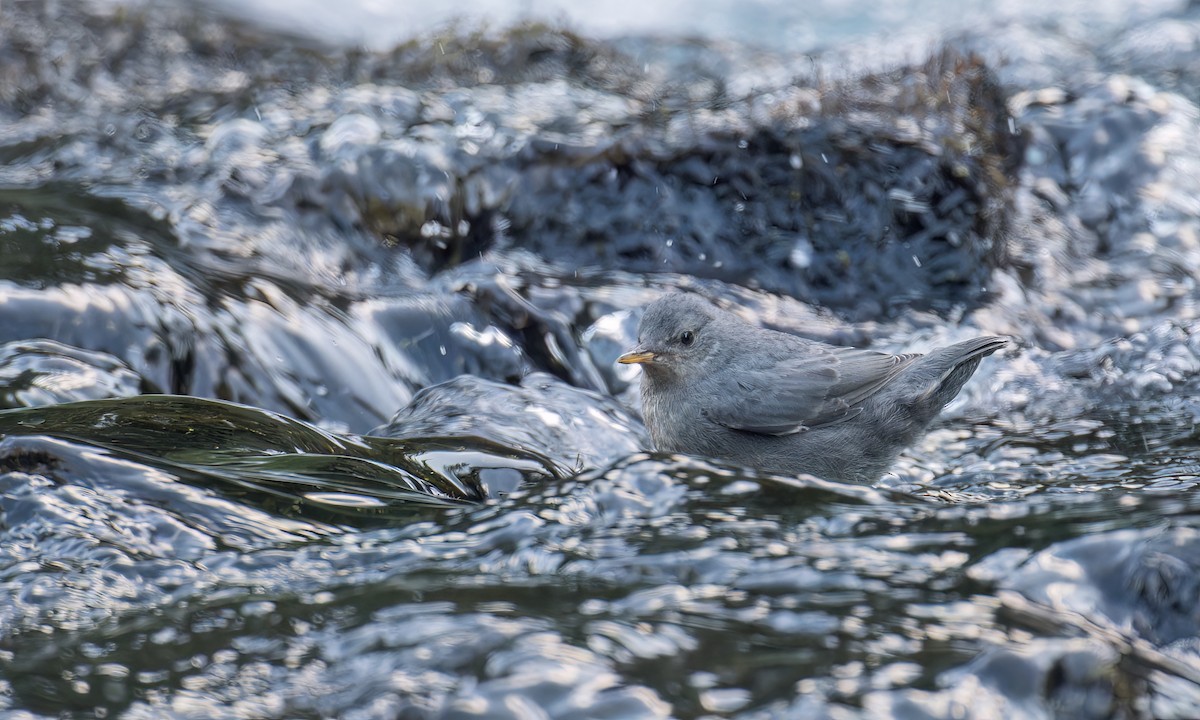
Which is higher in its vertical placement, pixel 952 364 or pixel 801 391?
pixel 952 364

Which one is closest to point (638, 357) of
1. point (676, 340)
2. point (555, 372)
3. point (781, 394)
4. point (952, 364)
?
point (676, 340)

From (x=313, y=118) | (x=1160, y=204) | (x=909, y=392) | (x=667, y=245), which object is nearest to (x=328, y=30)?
(x=313, y=118)

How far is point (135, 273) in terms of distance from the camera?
5.49 meters

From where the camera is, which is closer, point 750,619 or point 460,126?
point 750,619

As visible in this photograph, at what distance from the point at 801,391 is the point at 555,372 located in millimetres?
1717

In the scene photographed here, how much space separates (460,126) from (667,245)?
5.44 ft

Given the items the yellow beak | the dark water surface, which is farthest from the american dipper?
the dark water surface

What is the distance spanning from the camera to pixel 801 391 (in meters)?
4.75

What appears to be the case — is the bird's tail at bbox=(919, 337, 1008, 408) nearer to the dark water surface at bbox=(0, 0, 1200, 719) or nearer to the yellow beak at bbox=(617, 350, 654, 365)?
the dark water surface at bbox=(0, 0, 1200, 719)

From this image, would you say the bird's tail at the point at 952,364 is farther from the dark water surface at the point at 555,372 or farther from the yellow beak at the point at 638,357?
the yellow beak at the point at 638,357

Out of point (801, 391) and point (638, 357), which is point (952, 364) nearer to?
point (801, 391)

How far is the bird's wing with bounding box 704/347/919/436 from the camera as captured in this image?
4.68m

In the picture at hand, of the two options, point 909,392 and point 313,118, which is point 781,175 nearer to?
point 909,392

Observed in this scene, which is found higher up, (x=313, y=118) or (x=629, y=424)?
(x=313, y=118)
